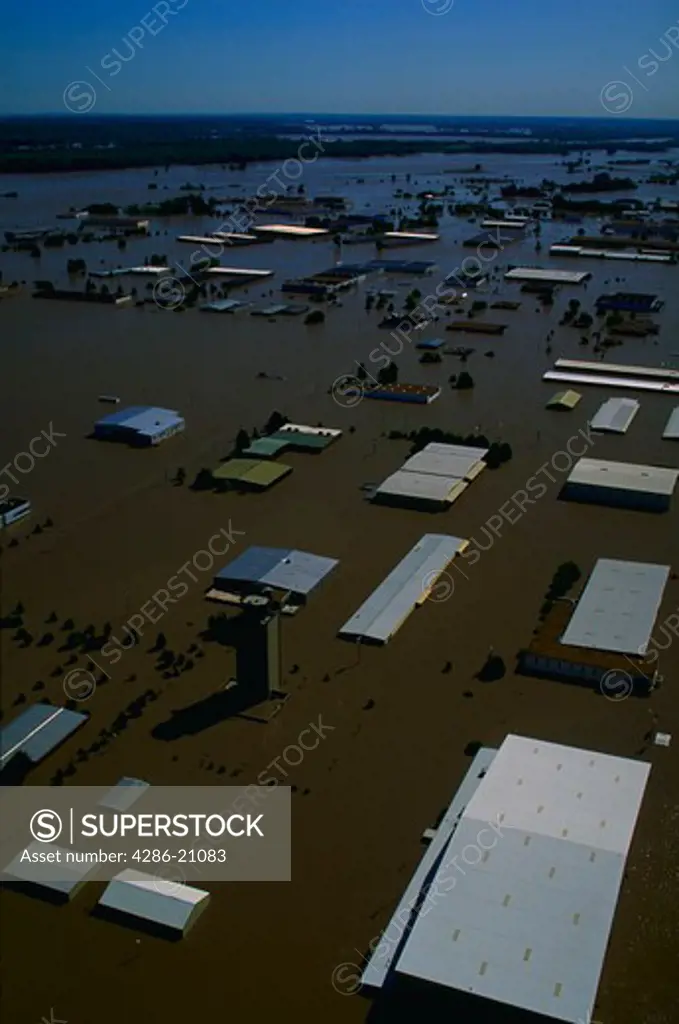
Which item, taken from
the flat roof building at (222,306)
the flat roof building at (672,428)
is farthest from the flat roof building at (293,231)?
the flat roof building at (672,428)

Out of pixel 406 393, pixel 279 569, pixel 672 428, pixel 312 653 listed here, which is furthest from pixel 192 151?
pixel 312 653

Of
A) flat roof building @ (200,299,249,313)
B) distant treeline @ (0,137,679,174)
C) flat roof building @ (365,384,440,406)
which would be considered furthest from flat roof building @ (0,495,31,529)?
distant treeline @ (0,137,679,174)

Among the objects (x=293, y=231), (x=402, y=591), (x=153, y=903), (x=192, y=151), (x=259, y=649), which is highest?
(x=192, y=151)

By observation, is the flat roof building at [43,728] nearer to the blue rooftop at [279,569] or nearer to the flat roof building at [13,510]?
the blue rooftop at [279,569]

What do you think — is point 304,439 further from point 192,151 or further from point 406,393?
point 192,151

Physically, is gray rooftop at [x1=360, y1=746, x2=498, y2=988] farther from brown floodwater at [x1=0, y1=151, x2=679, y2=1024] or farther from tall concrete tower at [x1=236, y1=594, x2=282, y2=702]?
tall concrete tower at [x1=236, y1=594, x2=282, y2=702]

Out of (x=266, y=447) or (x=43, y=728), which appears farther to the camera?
(x=266, y=447)
